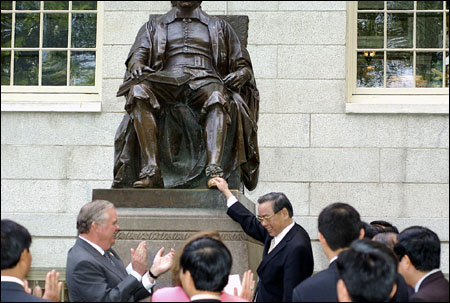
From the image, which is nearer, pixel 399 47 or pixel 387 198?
pixel 387 198

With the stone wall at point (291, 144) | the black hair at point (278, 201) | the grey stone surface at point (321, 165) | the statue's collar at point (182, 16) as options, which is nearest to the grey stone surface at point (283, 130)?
the stone wall at point (291, 144)

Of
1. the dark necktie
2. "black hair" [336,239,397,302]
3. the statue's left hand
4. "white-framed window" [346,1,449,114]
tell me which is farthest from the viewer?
"white-framed window" [346,1,449,114]

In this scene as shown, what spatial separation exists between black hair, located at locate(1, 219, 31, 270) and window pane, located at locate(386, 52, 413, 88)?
7.93 m

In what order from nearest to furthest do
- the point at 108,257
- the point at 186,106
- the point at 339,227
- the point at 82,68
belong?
the point at 339,227 → the point at 108,257 → the point at 186,106 → the point at 82,68

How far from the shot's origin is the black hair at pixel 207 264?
363 cm

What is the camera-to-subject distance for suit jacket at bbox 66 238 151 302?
4590mm

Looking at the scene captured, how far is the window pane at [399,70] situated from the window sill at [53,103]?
4155mm

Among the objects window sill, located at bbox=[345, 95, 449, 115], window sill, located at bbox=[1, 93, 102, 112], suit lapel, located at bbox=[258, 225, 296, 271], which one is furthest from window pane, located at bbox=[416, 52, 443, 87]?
suit lapel, located at bbox=[258, 225, 296, 271]

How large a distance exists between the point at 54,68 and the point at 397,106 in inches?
195

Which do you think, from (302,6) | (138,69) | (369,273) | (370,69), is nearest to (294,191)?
(370,69)

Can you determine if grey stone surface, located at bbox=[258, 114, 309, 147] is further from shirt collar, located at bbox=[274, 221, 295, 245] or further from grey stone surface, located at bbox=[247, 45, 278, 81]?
shirt collar, located at bbox=[274, 221, 295, 245]

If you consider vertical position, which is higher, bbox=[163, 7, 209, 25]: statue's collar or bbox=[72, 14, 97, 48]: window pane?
bbox=[72, 14, 97, 48]: window pane

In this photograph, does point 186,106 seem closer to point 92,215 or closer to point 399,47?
point 92,215

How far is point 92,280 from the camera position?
4.62 meters
